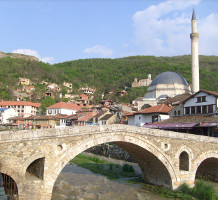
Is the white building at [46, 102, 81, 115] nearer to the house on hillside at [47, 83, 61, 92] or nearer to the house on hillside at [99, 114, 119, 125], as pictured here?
the house on hillside at [99, 114, 119, 125]

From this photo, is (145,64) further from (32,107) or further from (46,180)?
(46,180)

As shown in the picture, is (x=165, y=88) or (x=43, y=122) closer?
(x=165, y=88)

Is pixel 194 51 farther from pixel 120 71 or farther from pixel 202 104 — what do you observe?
pixel 120 71

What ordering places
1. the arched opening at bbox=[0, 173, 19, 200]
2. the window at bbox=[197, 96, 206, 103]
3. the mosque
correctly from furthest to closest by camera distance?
the mosque < the window at bbox=[197, 96, 206, 103] < the arched opening at bbox=[0, 173, 19, 200]

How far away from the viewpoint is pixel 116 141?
1388 centimetres

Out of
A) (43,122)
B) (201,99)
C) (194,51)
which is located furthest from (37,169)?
(43,122)

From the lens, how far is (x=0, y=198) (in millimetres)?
12461

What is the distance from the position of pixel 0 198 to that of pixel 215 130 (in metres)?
16.3

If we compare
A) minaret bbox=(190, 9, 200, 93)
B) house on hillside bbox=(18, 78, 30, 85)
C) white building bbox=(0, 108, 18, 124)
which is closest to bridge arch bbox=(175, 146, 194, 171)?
minaret bbox=(190, 9, 200, 93)

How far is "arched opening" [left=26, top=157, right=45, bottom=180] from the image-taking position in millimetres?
11268

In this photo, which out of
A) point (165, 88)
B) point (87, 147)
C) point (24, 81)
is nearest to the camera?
point (87, 147)

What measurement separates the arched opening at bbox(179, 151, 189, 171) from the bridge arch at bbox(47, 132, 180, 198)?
1.00 m

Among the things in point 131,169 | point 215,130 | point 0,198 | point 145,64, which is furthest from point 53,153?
point 145,64

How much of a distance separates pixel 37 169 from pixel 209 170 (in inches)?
502
